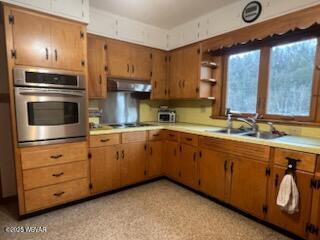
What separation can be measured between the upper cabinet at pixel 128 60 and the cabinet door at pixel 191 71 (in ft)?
2.03

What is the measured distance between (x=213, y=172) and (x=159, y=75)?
6.28 ft

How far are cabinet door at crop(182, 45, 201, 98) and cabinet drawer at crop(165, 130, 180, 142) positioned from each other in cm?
66

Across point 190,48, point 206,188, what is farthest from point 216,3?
point 206,188

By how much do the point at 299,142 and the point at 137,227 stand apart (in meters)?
1.83

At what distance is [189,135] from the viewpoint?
287 centimetres

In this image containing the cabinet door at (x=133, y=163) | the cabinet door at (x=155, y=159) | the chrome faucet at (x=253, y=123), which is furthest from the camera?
the cabinet door at (x=155, y=159)

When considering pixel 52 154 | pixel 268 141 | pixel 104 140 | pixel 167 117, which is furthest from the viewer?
pixel 167 117

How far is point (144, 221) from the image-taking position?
220cm

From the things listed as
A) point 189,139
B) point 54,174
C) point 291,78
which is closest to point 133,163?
point 189,139

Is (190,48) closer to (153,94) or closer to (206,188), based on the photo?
(153,94)

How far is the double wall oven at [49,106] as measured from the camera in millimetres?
2078

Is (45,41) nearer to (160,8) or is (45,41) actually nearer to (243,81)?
(160,8)

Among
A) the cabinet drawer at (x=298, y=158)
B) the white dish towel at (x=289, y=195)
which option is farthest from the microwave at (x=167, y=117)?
the white dish towel at (x=289, y=195)

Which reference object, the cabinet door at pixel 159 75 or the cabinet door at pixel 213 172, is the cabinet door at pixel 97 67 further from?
the cabinet door at pixel 213 172
